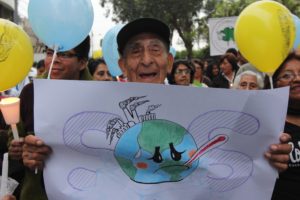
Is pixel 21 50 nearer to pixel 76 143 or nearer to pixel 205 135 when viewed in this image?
pixel 76 143

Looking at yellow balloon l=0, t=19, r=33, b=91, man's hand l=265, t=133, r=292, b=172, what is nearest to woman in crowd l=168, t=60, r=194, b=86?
yellow balloon l=0, t=19, r=33, b=91

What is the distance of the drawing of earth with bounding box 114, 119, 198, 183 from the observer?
192 centimetres

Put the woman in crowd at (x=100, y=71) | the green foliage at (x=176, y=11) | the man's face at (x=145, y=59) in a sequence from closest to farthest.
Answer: the man's face at (x=145, y=59), the woman in crowd at (x=100, y=71), the green foliage at (x=176, y=11)

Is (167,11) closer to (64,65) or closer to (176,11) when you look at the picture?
(176,11)

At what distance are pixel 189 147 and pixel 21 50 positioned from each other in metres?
0.98

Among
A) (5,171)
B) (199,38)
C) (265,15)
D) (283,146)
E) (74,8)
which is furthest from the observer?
(199,38)

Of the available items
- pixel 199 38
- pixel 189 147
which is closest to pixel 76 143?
pixel 189 147

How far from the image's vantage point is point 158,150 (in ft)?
6.31

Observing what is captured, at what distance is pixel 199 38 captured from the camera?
40469 millimetres

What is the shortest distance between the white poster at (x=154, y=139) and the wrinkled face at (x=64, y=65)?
0.99m

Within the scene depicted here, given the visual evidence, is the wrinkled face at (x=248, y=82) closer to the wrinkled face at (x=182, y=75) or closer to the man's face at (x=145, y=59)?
the man's face at (x=145, y=59)

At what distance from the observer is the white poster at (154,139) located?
6.24 ft

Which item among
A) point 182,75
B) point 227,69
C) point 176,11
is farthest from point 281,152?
point 176,11

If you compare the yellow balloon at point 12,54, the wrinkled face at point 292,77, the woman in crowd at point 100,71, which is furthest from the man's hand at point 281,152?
the woman in crowd at point 100,71
